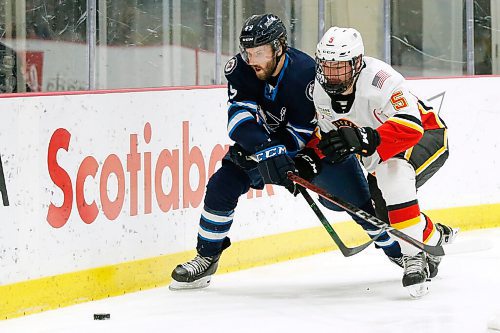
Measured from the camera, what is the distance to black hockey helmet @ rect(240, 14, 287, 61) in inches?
165

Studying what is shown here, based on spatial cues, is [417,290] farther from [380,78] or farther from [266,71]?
[266,71]

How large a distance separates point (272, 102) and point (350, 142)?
41cm

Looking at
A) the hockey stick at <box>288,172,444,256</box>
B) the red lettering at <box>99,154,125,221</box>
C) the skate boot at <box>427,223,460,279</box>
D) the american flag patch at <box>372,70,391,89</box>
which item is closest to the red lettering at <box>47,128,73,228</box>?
the red lettering at <box>99,154,125,221</box>

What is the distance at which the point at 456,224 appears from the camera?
6285 mm

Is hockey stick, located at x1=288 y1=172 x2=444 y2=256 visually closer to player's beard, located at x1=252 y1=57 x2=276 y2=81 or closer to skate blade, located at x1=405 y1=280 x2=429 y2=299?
skate blade, located at x1=405 y1=280 x2=429 y2=299

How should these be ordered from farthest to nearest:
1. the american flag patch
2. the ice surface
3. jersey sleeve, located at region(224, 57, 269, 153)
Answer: jersey sleeve, located at region(224, 57, 269, 153) → the american flag patch → the ice surface

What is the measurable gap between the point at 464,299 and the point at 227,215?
0.91 meters

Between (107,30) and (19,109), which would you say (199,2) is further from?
(19,109)

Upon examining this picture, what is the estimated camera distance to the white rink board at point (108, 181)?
3.99m

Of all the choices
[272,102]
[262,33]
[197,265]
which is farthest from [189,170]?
[262,33]

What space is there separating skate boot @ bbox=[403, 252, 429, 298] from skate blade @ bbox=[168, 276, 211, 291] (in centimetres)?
75

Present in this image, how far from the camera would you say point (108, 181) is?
173 inches

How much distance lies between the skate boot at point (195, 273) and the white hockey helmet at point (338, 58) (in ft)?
2.76

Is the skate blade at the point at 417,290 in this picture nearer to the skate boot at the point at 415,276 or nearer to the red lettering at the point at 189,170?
the skate boot at the point at 415,276
